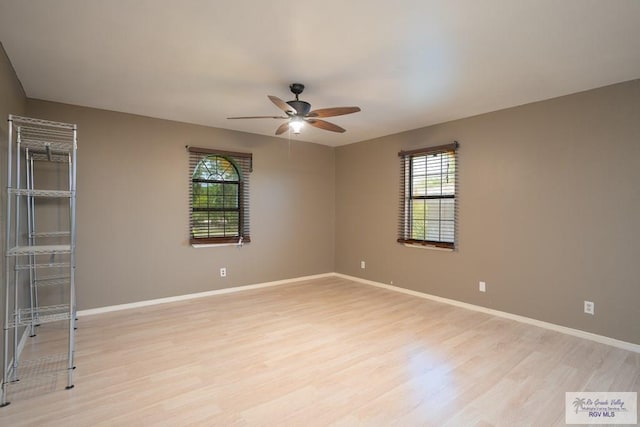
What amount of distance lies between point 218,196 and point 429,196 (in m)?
3.08

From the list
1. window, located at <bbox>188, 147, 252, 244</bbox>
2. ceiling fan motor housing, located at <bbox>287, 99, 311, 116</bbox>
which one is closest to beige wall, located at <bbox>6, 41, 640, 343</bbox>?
window, located at <bbox>188, 147, 252, 244</bbox>

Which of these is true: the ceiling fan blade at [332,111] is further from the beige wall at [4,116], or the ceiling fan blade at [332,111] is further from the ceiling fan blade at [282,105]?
the beige wall at [4,116]

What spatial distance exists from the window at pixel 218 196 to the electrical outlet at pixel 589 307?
420 cm

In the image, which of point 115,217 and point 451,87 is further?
point 115,217

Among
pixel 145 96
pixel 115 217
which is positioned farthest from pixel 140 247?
pixel 145 96

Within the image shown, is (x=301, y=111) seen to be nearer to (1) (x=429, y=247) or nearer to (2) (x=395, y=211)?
(2) (x=395, y=211)

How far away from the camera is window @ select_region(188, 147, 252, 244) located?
4.64 m

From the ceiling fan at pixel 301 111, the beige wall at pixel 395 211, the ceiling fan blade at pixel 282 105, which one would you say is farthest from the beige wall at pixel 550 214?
the ceiling fan blade at pixel 282 105

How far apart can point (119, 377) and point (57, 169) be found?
8.37ft

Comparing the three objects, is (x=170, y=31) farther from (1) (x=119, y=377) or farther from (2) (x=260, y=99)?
(1) (x=119, y=377)

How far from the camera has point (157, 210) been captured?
14.2ft

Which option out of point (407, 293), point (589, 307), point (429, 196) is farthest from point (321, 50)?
point (407, 293)

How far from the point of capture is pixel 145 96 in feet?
11.5

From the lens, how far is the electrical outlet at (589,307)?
10.5ft
